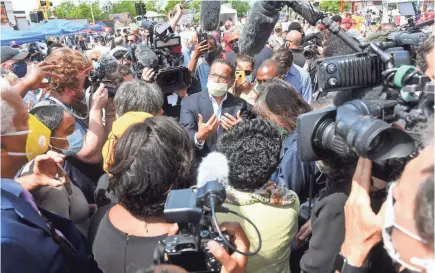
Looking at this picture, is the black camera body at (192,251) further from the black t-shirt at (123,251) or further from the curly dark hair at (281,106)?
the curly dark hair at (281,106)

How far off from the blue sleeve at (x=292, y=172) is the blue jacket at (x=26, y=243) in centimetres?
114

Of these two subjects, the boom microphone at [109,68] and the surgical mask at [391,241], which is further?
the boom microphone at [109,68]

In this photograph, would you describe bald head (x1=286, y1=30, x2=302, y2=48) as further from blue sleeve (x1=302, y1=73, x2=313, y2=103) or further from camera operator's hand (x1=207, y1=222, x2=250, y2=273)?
camera operator's hand (x1=207, y1=222, x2=250, y2=273)

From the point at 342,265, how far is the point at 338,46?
2.57 meters

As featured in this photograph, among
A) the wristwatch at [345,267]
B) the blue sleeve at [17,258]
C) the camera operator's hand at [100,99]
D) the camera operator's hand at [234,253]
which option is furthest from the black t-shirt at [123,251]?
the camera operator's hand at [100,99]

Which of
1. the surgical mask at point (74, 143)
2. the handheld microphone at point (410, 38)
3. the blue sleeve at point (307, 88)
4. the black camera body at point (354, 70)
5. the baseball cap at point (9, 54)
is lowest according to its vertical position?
the baseball cap at point (9, 54)

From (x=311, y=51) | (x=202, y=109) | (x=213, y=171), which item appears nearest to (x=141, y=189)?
(x=213, y=171)

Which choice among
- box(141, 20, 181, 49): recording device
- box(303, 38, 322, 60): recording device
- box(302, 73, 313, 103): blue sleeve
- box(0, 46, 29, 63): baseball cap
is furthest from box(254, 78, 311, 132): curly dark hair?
box(0, 46, 29, 63): baseball cap

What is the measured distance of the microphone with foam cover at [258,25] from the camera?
150cm

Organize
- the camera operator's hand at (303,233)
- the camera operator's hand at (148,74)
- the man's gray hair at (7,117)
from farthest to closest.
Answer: the camera operator's hand at (148,74) < the camera operator's hand at (303,233) < the man's gray hair at (7,117)

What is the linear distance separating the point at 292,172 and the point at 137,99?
1.24m

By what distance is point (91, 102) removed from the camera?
9.16 ft

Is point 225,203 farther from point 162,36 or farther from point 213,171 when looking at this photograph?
point 162,36

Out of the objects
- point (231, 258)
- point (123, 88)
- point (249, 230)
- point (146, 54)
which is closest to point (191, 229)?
point (231, 258)
